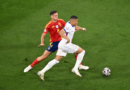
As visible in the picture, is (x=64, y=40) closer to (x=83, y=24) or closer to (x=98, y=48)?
(x=98, y=48)

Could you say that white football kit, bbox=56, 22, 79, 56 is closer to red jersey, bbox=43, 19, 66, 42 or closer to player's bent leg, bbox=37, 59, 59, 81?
player's bent leg, bbox=37, 59, 59, 81

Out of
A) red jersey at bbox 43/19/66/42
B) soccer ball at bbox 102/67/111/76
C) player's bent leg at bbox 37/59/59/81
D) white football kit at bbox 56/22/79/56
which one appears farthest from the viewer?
soccer ball at bbox 102/67/111/76

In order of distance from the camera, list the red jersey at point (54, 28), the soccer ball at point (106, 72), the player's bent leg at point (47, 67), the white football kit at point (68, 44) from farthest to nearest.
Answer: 1. the soccer ball at point (106, 72)
2. the red jersey at point (54, 28)
3. the player's bent leg at point (47, 67)
4. the white football kit at point (68, 44)

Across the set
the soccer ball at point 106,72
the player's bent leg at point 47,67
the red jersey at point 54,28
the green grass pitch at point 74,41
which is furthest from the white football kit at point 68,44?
the soccer ball at point 106,72

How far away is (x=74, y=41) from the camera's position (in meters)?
8.43

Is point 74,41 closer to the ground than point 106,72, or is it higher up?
higher up

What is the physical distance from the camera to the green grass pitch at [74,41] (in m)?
6.17

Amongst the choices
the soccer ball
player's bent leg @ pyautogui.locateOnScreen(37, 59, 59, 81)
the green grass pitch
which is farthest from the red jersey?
the soccer ball

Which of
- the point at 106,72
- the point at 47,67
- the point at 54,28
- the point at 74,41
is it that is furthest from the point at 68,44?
the point at 74,41

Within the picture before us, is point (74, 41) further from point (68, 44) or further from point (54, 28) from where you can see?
point (68, 44)

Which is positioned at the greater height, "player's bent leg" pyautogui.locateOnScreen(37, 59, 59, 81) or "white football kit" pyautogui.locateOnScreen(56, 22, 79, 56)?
"white football kit" pyautogui.locateOnScreen(56, 22, 79, 56)

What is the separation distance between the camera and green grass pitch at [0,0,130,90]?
617 cm

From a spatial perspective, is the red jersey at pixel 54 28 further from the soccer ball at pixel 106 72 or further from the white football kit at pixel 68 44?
the soccer ball at pixel 106 72

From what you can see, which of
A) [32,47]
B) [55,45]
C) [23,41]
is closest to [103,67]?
[55,45]
